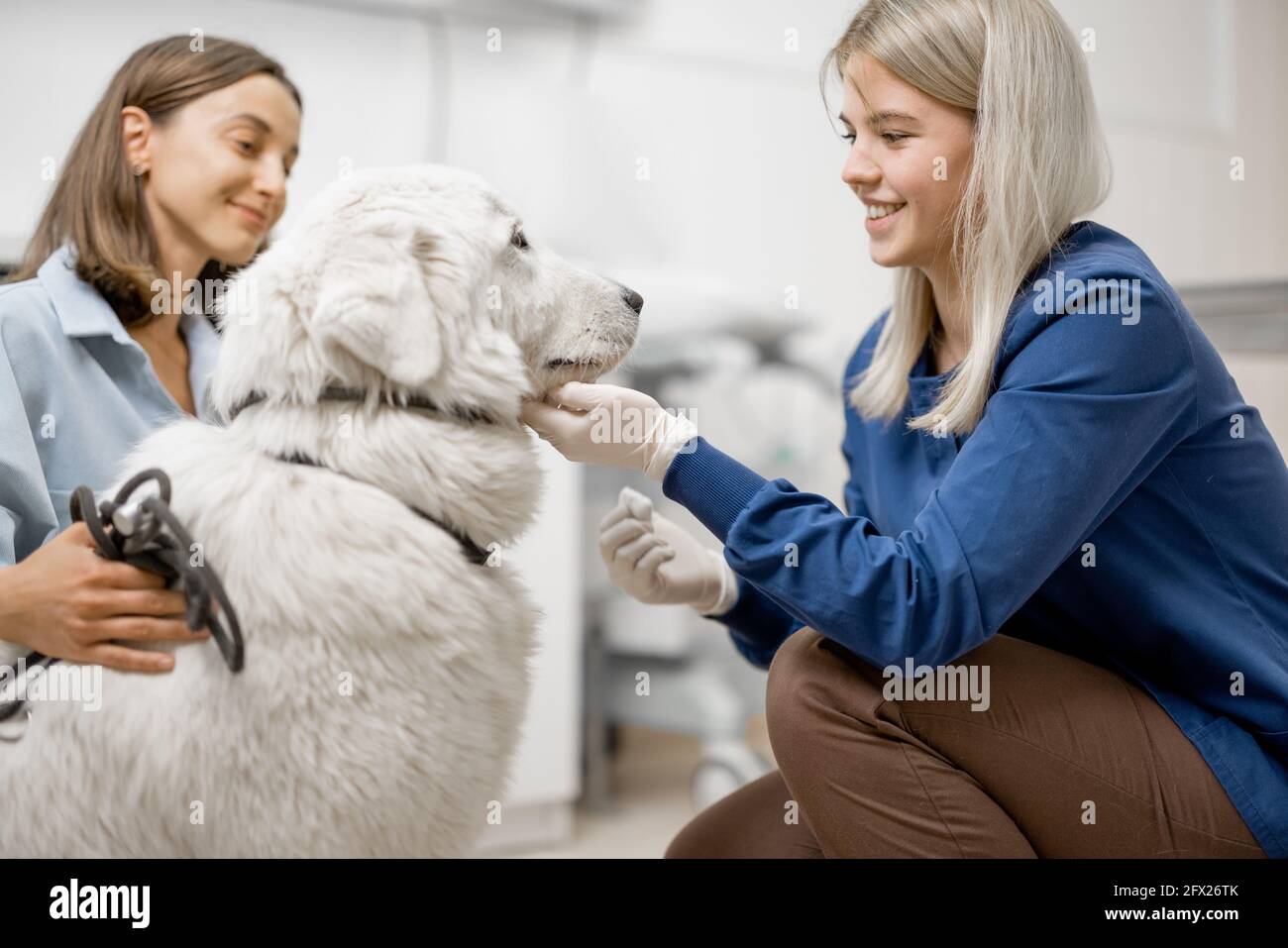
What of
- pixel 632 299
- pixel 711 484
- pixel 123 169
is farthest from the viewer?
pixel 123 169

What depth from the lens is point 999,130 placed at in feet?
3.79

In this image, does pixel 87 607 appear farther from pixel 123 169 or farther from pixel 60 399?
pixel 123 169

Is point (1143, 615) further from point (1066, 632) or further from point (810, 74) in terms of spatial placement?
point (810, 74)

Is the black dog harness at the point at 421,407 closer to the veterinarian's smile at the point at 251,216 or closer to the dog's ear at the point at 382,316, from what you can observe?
the dog's ear at the point at 382,316

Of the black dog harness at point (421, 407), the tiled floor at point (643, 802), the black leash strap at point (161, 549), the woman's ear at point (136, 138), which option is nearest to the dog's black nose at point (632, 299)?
the black dog harness at point (421, 407)

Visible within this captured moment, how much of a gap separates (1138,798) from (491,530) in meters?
0.73

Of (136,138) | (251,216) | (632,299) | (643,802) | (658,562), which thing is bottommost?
(643,802)

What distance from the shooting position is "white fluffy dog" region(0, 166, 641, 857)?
92 cm

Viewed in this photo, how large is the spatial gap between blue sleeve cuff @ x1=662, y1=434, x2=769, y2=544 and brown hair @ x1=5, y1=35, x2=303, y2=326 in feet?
2.75

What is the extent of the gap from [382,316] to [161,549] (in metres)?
0.30

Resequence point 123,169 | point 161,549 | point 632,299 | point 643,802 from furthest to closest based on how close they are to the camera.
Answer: point 643,802 → point 123,169 → point 632,299 → point 161,549

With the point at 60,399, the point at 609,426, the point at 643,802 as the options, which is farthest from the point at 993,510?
the point at 643,802

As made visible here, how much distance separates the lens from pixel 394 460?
1.01 metres

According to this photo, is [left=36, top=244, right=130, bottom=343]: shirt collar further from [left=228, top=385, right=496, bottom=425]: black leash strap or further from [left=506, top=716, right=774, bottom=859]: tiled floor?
[left=506, top=716, right=774, bottom=859]: tiled floor
